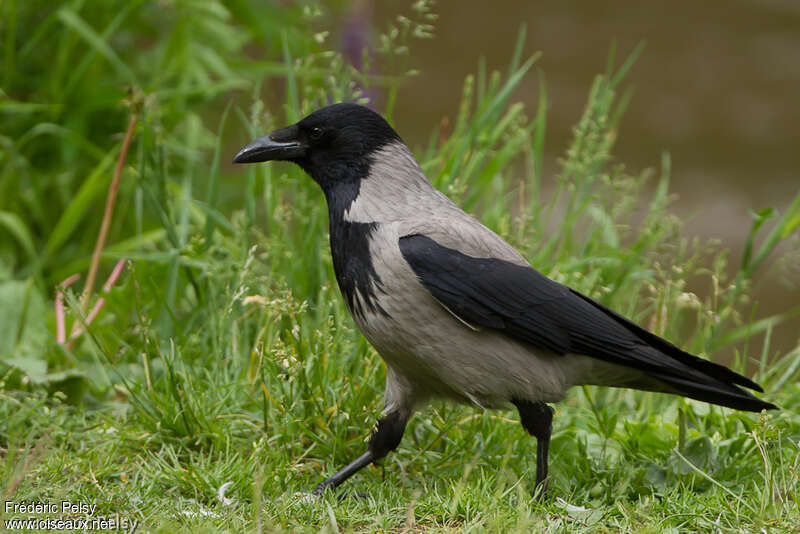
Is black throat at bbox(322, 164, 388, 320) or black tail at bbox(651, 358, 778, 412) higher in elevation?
black throat at bbox(322, 164, 388, 320)

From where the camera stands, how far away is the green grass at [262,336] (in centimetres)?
298

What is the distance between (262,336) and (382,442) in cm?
84

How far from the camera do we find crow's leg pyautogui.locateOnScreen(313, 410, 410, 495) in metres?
3.23

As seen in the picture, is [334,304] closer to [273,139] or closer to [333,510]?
[273,139]

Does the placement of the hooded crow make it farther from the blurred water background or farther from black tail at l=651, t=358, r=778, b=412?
the blurred water background

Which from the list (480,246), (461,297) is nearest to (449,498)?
(461,297)

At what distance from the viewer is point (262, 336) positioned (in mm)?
3859

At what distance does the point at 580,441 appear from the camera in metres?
3.51

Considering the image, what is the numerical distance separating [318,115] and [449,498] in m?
1.33

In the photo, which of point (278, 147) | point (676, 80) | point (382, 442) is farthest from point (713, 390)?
point (676, 80)

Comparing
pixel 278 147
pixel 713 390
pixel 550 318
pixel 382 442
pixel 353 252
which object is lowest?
pixel 382 442

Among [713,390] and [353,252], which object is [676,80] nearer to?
[713,390]

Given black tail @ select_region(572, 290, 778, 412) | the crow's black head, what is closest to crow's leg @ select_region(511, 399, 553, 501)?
black tail @ select_region(572, 290, 778, 412)

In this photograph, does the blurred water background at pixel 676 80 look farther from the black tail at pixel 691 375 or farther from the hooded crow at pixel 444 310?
the black tail at pixel 691 375
